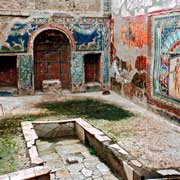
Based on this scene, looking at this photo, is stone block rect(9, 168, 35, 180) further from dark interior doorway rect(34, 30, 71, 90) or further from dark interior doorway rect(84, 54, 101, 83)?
dark interior doorway rect(84, 54, 101, 83)

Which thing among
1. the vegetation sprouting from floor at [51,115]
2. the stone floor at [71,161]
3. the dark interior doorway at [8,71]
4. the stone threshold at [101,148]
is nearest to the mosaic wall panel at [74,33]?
the dark interior doorway at [8,71]

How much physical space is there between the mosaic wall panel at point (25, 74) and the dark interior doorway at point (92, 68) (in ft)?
6.64

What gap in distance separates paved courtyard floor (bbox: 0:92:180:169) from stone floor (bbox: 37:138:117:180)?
0.54 metres

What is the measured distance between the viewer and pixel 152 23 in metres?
6.93

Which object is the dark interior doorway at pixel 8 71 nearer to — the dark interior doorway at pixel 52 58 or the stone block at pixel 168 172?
the dark interior doorway at pixel 52 58

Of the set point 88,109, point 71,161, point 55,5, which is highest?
point 55,5

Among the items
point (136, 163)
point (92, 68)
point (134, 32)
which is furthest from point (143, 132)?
point (92, 68)

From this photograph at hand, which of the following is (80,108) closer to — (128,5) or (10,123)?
(10,123)

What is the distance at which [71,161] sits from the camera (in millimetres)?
5027

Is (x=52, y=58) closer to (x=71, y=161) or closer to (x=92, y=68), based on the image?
(x=92, y=68)

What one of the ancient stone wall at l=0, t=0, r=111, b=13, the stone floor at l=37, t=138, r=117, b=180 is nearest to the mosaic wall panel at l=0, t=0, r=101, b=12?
the ancient stone wall at l=0, t=0, r=111, b=13

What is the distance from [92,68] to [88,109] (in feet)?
10.4

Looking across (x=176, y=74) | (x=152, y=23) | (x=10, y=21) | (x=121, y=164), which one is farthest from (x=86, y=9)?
(x=121, y=164)

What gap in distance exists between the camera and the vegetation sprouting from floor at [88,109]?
22.4ft
